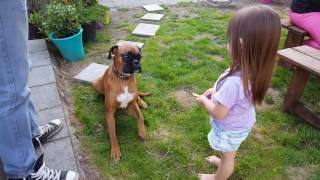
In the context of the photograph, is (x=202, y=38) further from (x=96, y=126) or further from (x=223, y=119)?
(x=223, y=119)

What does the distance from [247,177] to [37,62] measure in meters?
2.94

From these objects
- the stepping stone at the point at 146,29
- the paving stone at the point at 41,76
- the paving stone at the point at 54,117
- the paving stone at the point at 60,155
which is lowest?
the paving stone at the point at 60,155

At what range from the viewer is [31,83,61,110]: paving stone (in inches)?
127

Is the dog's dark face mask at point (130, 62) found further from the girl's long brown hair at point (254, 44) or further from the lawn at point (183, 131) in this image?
the girl's long brown hair at point (254, 44)

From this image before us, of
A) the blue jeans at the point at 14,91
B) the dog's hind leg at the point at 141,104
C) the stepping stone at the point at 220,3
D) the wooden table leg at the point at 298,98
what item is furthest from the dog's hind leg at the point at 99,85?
the stepping stone at the point at 220,3

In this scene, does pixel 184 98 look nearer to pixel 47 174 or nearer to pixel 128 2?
pixel 47 174

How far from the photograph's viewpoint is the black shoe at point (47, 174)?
2160mm

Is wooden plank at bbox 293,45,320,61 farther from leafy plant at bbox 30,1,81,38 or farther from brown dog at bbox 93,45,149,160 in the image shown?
leafy plant at bbox 30,1,81,38

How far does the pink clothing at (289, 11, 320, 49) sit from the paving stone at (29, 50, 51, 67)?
3.29 metres

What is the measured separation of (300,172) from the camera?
2.72 meters

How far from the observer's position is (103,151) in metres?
2.85

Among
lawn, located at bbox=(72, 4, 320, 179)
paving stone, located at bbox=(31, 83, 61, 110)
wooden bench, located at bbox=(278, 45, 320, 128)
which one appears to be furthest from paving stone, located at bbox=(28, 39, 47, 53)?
wooden bench, located at bbox=(278, 45, 320, 128)

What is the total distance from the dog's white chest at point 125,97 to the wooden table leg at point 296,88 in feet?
5.75

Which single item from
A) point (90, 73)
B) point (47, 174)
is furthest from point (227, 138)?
point (90, 73)
